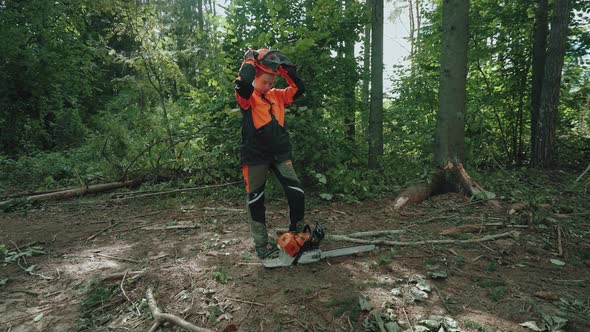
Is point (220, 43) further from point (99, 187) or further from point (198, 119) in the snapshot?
point (99, 187)

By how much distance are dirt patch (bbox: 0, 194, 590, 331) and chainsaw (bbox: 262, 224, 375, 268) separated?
3.4 inches

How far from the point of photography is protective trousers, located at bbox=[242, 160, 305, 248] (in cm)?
336

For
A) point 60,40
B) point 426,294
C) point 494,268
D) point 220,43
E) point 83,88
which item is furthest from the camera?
point 83,88

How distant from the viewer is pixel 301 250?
3213mm

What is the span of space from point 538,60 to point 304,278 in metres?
8.18

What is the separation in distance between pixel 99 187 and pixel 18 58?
27.2ft

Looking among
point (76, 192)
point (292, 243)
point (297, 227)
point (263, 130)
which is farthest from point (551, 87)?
point (76, 192)

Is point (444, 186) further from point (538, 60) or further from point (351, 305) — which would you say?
point (538, 60)

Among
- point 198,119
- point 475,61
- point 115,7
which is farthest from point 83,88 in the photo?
point 475,61

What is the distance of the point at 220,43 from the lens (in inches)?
240

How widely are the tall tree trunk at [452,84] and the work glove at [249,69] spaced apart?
374 centimetres

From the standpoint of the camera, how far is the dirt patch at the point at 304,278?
240cm

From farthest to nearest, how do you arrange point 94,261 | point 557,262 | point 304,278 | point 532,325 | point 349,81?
point 349,81
point 94,261
point 557,262
point 304,278
point 532,325

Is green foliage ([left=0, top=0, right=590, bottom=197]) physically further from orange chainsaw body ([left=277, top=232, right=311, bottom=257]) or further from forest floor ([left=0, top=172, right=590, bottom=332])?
orange chainsaw body ([left=277, top=232, right=311, bottom=257])
